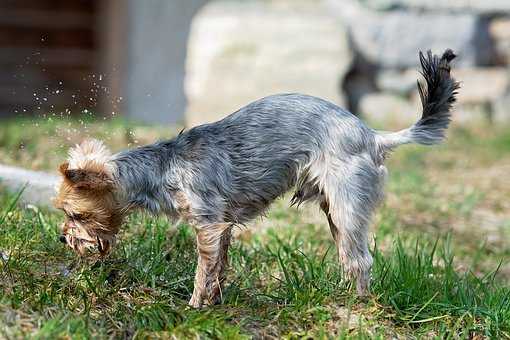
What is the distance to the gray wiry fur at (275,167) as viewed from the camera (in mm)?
4129

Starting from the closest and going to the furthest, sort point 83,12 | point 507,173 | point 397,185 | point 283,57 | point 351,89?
1. point 397,185
2. point 507,173
3. point 283,57
4. point 351,89
5. point 83,12

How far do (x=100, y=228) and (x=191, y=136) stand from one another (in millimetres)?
605

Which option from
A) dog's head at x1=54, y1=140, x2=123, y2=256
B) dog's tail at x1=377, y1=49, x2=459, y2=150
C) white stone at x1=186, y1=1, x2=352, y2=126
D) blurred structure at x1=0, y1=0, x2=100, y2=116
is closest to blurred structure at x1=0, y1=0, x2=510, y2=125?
white stone at x1=186, y1=1, x2=352, y2=126

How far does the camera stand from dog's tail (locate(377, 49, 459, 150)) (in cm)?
426

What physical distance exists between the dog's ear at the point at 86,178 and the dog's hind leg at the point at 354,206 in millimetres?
1000

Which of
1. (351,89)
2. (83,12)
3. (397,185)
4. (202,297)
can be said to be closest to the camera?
(202,297)

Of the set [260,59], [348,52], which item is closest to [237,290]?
[260,59]

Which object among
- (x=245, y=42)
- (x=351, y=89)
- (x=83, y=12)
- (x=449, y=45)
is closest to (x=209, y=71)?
(x=245, y=42)

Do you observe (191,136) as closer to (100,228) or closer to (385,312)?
(100,228)

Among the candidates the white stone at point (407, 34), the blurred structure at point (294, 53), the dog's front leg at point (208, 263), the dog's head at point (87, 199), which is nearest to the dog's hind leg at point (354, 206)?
the dog's front leg at point (208, 263)

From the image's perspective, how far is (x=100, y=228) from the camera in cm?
418

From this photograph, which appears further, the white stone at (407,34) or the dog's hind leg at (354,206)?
the white stone at (407,34)

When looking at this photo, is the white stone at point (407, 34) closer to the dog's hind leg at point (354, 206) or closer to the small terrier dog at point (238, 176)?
the small terrier dog at point (238, 176)

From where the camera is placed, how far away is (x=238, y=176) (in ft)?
13.8
